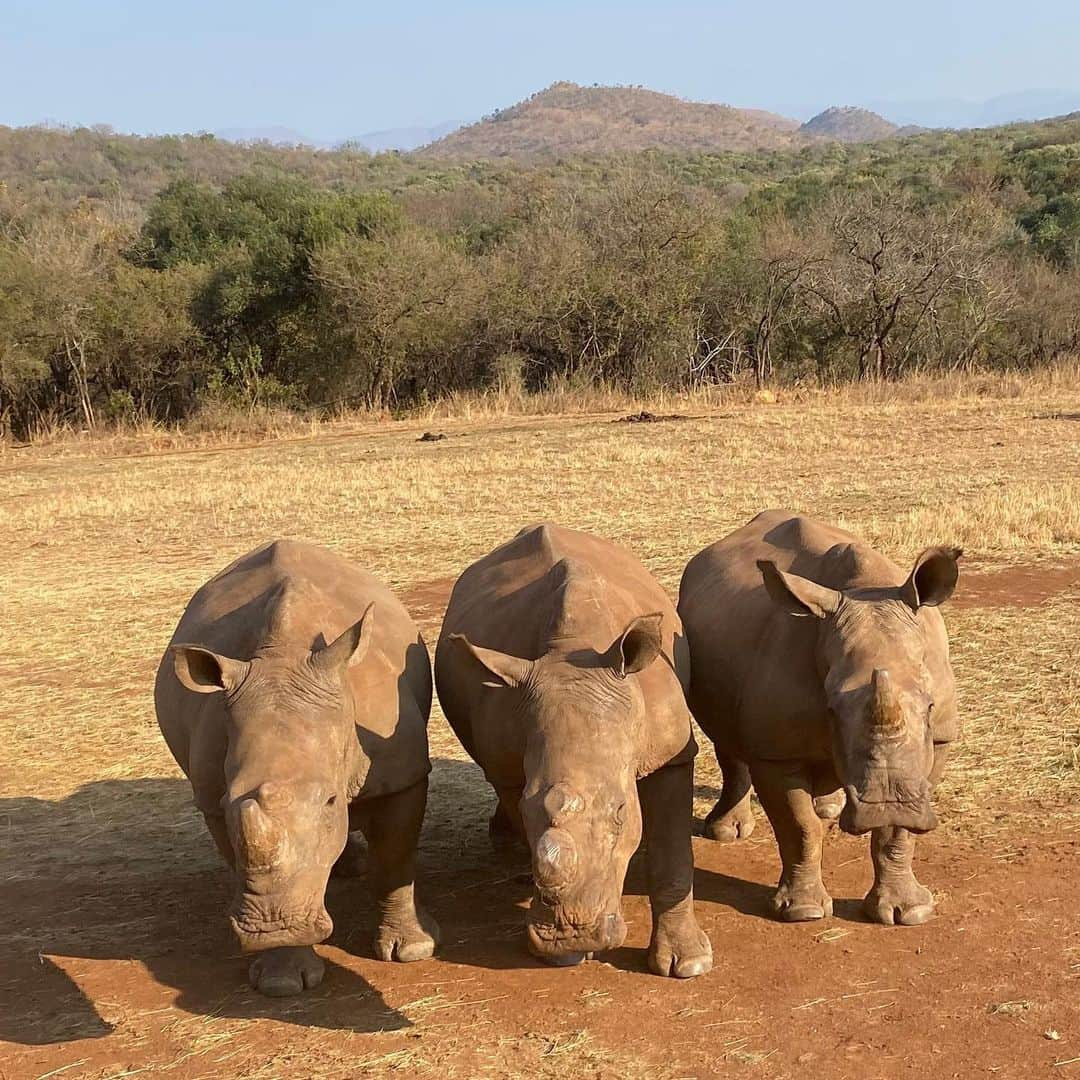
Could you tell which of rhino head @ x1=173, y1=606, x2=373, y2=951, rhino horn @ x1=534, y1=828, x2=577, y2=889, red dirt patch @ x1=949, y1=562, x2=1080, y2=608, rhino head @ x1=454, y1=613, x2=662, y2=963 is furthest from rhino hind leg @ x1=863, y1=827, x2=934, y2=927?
red dirt patch @ x1=949, y1=562, x2=1080, y2=608

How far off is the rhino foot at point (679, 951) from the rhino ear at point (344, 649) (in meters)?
1.78

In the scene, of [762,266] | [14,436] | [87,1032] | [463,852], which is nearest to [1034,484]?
[463,852]

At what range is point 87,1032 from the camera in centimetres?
530

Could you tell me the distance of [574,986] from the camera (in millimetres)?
5453

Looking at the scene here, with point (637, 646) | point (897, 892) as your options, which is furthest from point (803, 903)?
point (637, 646)

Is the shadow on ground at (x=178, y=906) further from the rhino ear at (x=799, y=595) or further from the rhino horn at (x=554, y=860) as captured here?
the rhino ear at (x=799, y=595)

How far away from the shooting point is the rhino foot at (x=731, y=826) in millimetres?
7156

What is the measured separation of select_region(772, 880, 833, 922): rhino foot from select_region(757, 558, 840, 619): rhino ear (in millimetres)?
1359

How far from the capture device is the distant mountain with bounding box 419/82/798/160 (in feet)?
552

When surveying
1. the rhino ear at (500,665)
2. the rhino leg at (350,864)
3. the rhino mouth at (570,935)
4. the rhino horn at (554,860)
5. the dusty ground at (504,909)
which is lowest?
the rhino leg at (350,864)

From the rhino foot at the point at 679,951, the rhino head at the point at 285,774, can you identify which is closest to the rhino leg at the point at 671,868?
the rhino foot at the point at 679,951

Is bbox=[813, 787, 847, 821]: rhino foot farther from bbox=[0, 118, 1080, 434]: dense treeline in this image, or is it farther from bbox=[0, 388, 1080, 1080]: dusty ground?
bbox=[0, 118, 1080, 434]: dense treeline

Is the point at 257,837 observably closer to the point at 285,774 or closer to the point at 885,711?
the point at 285,774

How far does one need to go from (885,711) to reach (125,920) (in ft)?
13.1
